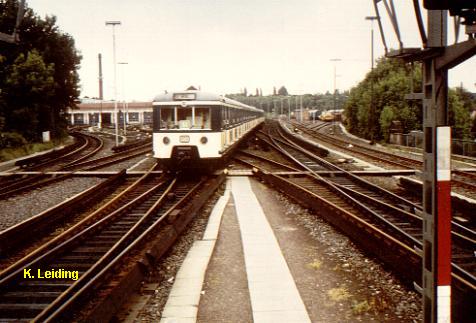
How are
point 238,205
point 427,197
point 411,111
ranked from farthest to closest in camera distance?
point 411,111, point 238,205, point 427,197

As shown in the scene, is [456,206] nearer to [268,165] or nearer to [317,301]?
[317,301]

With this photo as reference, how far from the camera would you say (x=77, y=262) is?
762cm

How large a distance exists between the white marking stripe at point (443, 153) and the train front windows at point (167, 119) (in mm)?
13130

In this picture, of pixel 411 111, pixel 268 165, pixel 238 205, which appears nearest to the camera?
pixel 238 205

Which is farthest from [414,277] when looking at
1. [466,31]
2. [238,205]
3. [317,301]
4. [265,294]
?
[238,205]

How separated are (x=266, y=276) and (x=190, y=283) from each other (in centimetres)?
117

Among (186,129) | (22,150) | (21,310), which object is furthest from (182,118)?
(22,150)

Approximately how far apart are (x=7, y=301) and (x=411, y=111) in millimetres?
36757

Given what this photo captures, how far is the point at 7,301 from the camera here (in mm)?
6016

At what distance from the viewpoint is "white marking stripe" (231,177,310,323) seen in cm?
605

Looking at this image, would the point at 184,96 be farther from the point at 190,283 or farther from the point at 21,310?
the point at 21,310

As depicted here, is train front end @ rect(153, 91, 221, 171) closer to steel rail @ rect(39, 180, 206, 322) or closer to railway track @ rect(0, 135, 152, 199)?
steel rail @ rect(39, 180, 206, 322)

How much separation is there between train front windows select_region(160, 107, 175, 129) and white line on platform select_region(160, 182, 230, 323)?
21.2ft

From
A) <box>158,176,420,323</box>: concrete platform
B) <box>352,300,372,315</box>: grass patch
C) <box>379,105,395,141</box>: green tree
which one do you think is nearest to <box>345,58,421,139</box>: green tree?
<box>379,105,395,141</box>: green tree
